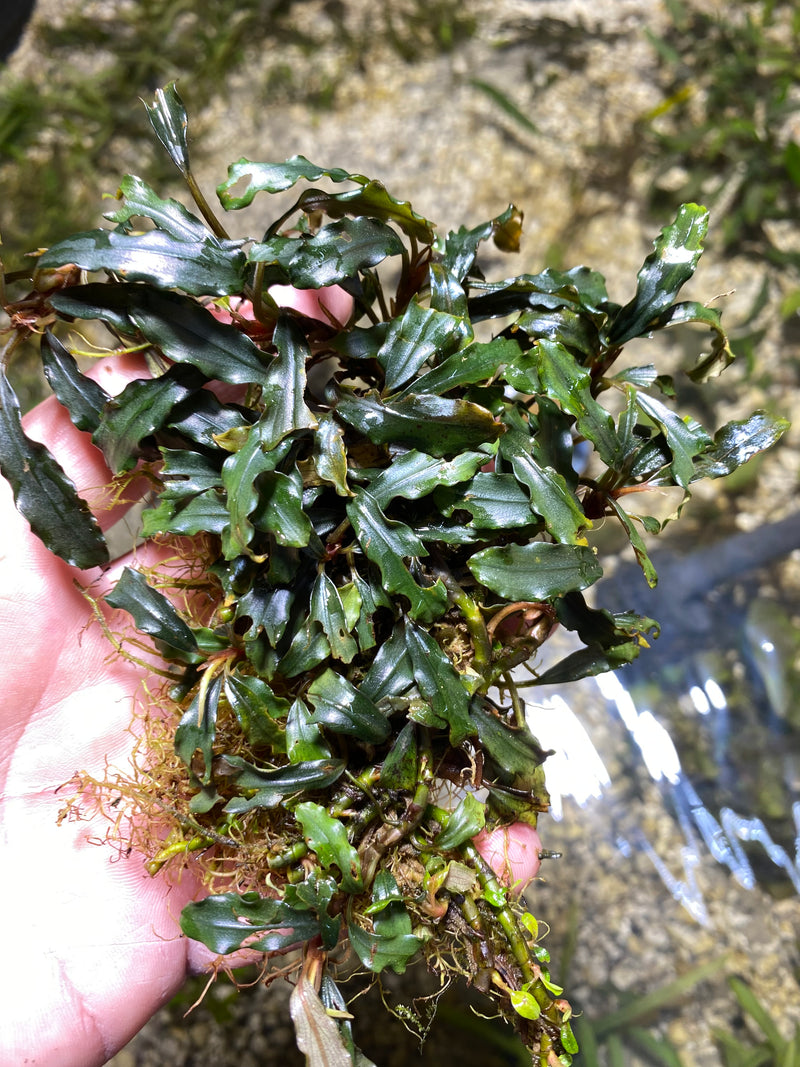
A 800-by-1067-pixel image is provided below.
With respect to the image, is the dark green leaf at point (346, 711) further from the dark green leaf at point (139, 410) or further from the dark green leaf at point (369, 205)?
the dark green leaf at point (369, 205)

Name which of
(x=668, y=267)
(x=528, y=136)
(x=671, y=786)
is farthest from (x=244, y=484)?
(x=528, y=136)

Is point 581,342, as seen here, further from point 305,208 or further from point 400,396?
point 305,208

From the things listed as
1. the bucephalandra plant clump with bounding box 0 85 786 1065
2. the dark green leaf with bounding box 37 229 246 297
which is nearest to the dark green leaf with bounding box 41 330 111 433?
the bucephalandra plant clump with bounding box 0 85 786 1065

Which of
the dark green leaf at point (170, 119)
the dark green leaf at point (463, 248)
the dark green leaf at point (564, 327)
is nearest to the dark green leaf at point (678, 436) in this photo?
the dark green leaf at point (564, 327)

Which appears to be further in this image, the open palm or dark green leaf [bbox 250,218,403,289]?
the open palm

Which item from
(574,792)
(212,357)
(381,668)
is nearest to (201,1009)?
(574,792)

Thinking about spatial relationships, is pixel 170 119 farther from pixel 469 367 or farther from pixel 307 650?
pixel 307 650

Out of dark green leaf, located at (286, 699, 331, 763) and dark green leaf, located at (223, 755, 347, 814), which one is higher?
dark green leaf, located at (286, 699, 331, 763)

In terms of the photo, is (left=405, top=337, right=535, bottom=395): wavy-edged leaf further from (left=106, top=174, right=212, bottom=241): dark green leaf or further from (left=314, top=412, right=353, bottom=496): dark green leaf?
(left=106, top=174, right=212, bottom=241): dark green leaf

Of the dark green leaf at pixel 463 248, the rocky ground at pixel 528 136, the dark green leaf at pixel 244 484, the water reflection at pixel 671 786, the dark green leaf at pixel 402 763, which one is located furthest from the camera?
the rocky ground at pixel 528 136
